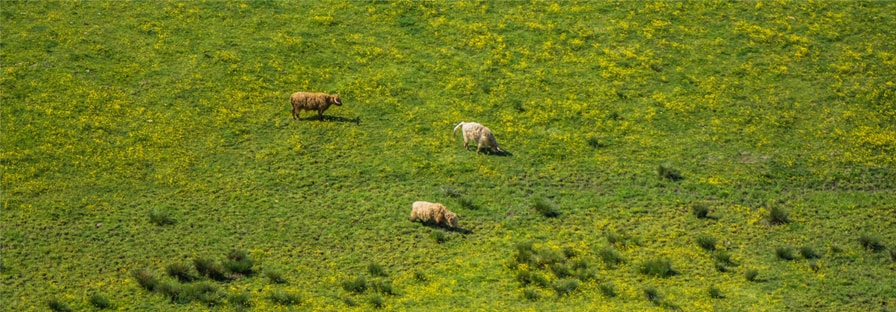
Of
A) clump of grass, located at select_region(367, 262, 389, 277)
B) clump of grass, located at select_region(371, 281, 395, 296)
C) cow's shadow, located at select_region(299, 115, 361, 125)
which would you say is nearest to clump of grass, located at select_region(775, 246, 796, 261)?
clump of grass, located at select_region(371, 281, 395, 296)

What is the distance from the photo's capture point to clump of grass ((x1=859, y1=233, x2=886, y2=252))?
3541 cm

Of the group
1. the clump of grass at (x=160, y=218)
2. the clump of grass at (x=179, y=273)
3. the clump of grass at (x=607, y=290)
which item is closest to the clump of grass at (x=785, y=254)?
the clump of grass at (x=607, y=290)

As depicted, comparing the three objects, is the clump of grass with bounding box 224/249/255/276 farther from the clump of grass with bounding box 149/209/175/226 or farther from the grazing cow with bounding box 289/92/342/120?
the grazing cow with bounding box 289/92/342/120

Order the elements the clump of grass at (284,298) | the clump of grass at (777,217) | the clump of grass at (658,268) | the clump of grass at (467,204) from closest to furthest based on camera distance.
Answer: the clump of grass at (284,298), the clump of grass at (658,268), the clump of grass at (777,217), the clump of grass at (467,204)

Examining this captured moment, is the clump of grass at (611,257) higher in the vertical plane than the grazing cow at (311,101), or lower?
lower

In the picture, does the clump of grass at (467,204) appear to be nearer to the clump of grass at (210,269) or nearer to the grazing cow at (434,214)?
the grazing cow at (434,214)

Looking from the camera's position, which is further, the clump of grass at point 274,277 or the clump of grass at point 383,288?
the clump of grass at point 274,277

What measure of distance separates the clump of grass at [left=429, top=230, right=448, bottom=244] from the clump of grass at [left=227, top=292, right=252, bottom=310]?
7066mm

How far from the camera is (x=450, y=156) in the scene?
1617 inches

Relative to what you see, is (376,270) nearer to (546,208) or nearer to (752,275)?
(546,208)

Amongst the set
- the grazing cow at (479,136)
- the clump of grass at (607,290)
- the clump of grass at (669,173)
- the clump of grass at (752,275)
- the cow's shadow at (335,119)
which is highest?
the grazing cow at (479,136)

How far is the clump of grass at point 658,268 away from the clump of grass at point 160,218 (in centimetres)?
1654

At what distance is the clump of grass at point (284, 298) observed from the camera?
104ft

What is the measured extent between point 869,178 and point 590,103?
12.1 meters
